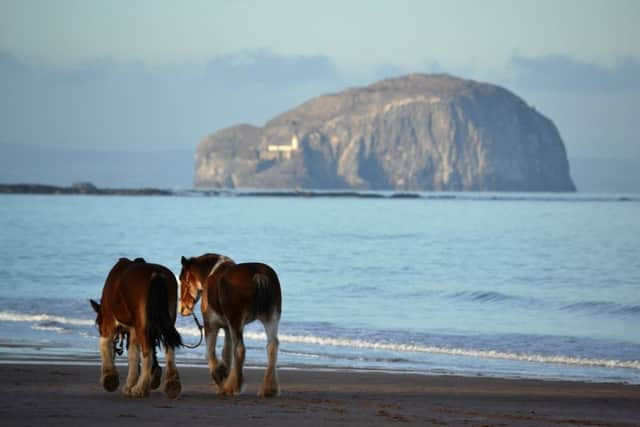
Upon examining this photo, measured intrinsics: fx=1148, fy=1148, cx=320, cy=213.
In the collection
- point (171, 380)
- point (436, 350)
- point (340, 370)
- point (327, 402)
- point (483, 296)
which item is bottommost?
point (483, 296)

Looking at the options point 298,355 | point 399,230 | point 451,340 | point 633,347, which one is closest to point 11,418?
point 298,355

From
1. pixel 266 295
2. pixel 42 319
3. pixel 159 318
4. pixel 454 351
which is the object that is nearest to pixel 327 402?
pixel 266 295

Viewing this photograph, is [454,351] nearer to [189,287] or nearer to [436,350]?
[436,350]

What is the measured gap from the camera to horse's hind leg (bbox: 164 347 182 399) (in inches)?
436

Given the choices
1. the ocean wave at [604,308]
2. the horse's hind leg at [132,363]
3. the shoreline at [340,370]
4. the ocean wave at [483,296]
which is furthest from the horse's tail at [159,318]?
the ocean wave at [483,296]

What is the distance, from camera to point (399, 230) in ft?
261

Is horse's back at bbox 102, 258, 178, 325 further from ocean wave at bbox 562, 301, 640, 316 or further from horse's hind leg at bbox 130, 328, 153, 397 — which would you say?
ocean wave at bbox 562, 301, 640, 316

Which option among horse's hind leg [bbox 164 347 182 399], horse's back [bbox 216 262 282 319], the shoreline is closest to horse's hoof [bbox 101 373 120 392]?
horse's hind leg [bbox 164 347 182 399]

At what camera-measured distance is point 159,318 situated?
36.4ft

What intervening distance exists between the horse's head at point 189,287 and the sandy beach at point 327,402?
91cm

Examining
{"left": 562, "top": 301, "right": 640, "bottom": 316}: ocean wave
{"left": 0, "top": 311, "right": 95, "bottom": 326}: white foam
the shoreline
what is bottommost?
{"left": 562, "top": 301, "right": 640, "bottom": 316}: ocean wave

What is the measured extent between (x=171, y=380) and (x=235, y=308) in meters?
0.96

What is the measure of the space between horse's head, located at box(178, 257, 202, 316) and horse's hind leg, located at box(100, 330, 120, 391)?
857mm

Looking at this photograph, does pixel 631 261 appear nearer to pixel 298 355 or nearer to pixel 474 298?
pixel 474 298
